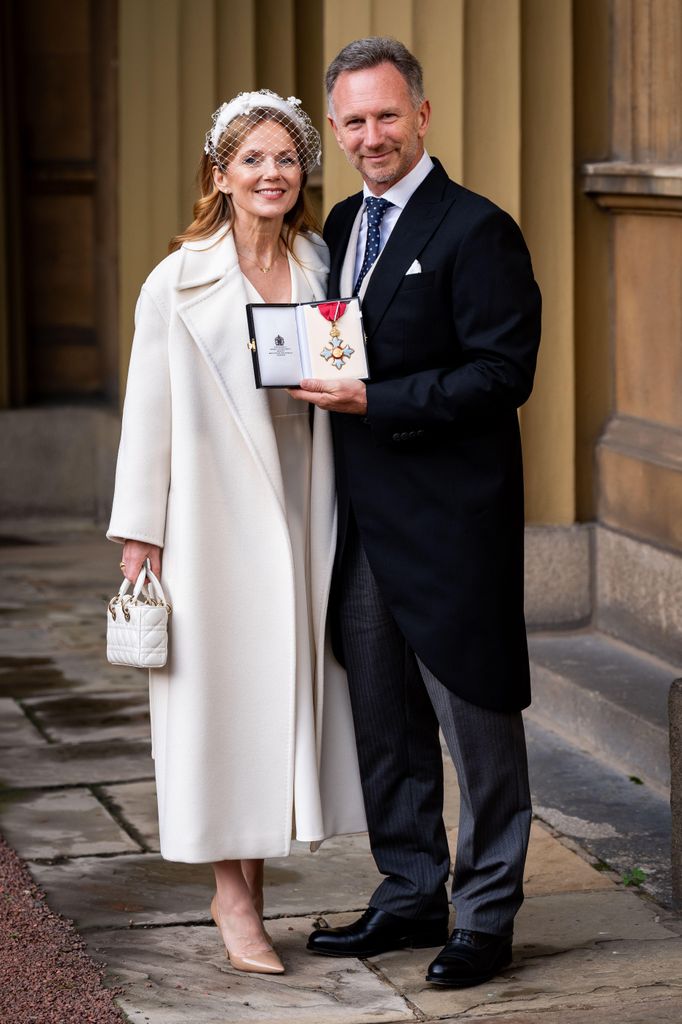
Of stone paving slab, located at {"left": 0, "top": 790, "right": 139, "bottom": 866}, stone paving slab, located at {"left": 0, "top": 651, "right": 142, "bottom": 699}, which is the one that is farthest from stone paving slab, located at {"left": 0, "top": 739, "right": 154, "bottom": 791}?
stone paving slab, located at {"left": 0, "top": 651, "right": 142, "bottom": 699}

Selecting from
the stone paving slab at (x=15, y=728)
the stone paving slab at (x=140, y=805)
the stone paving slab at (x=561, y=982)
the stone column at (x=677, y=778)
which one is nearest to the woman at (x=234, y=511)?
the stone paving slab at (x=561, y=982)

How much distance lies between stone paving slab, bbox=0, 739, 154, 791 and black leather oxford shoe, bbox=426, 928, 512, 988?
6.06ft

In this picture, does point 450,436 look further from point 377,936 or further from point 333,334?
point 377,936

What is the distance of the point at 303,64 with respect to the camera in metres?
9.01

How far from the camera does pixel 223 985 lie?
3.89 m

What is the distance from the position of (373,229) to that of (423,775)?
1.21 meters

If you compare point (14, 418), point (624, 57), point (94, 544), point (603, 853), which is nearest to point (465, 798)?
point (603, 853)

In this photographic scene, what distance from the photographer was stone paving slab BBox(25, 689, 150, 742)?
5.98 meters

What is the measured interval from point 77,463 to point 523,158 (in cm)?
429

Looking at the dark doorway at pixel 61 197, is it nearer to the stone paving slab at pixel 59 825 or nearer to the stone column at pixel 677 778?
the stone paving slab at pixel 59 825

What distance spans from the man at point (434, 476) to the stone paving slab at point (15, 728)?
2156mm

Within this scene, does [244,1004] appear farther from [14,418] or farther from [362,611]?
[14,418]

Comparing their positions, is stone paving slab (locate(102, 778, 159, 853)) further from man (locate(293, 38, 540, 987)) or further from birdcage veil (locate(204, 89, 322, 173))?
birdcage veil (locate(204, 89, 322, 173))

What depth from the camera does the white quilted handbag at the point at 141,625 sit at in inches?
149
